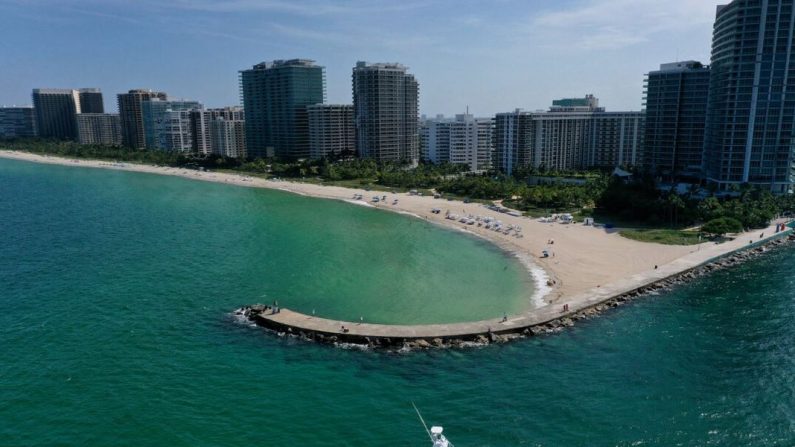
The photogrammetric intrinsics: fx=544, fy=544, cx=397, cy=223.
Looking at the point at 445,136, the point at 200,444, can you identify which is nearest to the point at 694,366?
the point at 200,444

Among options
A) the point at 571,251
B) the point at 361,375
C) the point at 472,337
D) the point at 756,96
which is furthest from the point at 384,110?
the point at 361,375

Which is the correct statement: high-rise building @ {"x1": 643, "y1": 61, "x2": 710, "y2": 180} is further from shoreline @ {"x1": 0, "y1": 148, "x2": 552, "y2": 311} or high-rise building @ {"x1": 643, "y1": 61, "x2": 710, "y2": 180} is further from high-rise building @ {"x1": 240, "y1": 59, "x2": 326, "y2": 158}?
high-rise building @ {"x1": 240, "y1": 59, "x2": 326, "y2": 158}

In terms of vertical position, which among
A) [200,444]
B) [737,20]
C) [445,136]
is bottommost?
[200,444]

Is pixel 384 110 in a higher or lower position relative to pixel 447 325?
higher

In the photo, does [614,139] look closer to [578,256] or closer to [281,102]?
[578,256]

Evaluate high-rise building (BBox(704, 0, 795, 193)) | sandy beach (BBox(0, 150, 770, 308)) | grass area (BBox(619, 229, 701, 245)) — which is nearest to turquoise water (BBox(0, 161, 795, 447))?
sandy beach (BBox(0, 150, 770, 308))

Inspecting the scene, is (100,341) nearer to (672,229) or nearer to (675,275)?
(675,275)

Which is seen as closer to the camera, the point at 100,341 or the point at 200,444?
the point at 200,444

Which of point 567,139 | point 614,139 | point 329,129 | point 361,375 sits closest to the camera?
point 361,375
